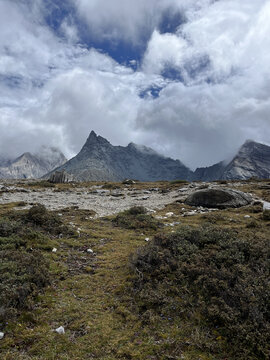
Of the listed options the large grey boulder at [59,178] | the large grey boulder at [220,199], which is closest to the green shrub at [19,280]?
the large grey boulder at [220,199]

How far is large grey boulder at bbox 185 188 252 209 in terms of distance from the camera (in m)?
22.8

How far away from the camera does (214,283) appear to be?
6.99 meters

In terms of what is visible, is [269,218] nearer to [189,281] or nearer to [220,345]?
[189,281]

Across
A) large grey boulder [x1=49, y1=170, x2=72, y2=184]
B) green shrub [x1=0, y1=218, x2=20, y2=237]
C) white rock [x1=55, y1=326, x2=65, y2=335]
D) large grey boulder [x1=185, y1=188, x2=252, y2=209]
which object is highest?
large grey boulder [x1=49, y1=170, x2=72, y2=184]

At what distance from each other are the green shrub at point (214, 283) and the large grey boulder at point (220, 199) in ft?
42.7

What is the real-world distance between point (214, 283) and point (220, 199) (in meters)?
17.4

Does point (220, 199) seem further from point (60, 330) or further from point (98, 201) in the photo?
point (60, 330)

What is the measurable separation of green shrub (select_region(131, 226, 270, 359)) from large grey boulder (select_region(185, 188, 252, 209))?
513 inches

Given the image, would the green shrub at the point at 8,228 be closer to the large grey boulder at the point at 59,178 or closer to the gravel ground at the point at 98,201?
the gravel ground at the point at 98,201

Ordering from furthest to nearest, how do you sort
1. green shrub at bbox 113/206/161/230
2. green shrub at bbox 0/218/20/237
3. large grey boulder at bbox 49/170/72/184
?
large grey boulder at bbox 49/170/72/184 < green shrub at bbox 113/206/161/230 < green shrub at bbox 0/218/20/237

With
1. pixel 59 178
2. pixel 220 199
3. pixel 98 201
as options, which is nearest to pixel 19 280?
pixel 220 199

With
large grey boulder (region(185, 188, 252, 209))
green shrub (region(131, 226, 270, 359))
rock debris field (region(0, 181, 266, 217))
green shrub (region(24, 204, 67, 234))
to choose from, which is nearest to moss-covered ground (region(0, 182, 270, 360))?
green shrub (region(131, 226, 270, 359))

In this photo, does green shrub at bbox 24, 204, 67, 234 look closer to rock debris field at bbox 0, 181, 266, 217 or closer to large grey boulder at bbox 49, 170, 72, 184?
rock debris field at bbox 0, 181, 266, 217

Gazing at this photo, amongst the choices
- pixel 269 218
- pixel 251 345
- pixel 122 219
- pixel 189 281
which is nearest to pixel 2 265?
pixel 189 281
